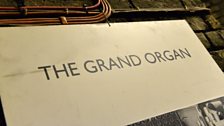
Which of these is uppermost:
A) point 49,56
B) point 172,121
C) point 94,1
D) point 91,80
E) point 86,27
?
point 94,1

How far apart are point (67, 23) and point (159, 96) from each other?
1.38 ft

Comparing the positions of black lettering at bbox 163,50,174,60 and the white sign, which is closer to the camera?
the white sign

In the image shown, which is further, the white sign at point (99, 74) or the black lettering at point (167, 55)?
the black lettering at point (167, 55)

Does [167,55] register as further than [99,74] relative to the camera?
Yes

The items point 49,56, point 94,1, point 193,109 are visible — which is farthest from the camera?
point 94,1

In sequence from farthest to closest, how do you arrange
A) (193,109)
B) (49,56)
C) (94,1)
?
(94,1)
(193,109)
(49,56)

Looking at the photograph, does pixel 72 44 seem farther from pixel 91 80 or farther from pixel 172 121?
pixel 172 121

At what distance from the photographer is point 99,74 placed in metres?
1.10

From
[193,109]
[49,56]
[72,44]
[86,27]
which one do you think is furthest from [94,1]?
[193,109]

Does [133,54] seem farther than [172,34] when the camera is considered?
No

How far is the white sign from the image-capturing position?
0.96 m

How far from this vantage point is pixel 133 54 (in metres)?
1.23

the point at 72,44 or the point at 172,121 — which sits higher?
the point at 72,44

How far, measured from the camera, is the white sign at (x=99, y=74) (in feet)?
3.15
